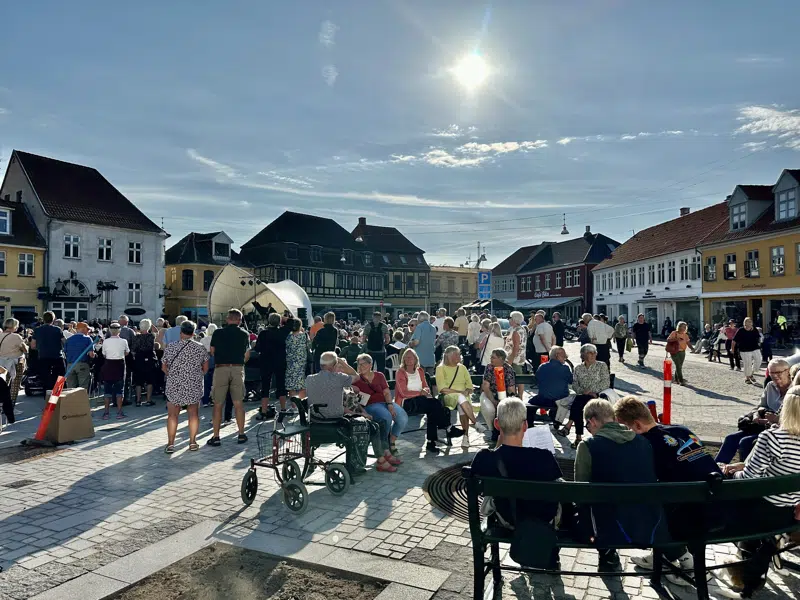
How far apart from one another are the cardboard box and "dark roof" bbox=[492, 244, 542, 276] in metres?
64.1

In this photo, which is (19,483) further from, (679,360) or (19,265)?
(19,265)

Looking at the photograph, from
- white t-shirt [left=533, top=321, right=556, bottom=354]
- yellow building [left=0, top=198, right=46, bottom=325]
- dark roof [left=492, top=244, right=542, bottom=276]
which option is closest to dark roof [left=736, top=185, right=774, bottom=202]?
white t-shirt [left=533, top=321, right=556, bottom=354]

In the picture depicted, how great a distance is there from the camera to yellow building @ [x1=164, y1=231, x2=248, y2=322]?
47500 mm

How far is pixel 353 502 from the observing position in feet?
19.0

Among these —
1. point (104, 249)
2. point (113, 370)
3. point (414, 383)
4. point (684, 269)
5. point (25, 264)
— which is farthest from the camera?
point (684, 269)

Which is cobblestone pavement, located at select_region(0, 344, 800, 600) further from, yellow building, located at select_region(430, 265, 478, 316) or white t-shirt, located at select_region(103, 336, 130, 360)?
yellow building, located at select_region(430, 265, 478, 316)

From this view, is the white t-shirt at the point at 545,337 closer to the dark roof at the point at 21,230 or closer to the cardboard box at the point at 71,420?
the cardboard box at the point at 71,420

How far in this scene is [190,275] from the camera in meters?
47.9

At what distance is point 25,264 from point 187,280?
51.4 ft

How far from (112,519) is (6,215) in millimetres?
34941

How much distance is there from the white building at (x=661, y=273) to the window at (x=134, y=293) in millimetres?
37399

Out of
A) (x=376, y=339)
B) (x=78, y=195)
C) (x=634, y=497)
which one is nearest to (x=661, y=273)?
(x=376, y=339)

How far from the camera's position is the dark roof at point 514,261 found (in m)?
71.1

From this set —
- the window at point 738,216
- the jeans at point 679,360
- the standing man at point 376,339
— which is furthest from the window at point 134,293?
the window at point 738,216
